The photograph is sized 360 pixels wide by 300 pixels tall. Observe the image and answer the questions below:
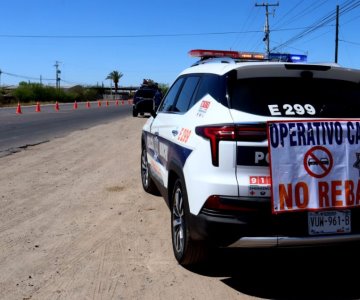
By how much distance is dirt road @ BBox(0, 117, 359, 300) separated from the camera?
13.6ft

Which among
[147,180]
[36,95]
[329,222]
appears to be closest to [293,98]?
[329,222]

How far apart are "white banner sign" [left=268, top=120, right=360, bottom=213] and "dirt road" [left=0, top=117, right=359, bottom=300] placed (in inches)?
33.6

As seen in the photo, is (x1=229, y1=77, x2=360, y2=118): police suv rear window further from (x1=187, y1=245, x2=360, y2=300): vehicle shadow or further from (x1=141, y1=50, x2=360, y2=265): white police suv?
(x1=187, y1=245, x2=360, y2=300): vehicle shadow

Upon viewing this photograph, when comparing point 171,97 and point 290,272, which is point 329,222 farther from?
point 171,97

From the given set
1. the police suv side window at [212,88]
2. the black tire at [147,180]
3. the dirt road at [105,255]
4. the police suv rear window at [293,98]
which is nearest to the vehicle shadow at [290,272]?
the dirt road at [105,255]

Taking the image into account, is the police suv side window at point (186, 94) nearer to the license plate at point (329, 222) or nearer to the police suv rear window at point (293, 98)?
the police suv rear window at point (293, 98)

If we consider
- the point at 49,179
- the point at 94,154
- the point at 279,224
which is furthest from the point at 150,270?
the point at 94,154

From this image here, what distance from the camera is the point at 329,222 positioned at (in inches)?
153

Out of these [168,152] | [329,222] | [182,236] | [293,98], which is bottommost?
[182,236]

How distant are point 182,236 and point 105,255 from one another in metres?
0.90

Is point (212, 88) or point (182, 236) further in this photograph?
point (182, 236)

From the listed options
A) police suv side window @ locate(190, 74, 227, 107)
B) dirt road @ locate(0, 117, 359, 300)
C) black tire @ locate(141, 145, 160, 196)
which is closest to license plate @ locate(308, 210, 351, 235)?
dirt road @ locate(0, 117, 359, 300)

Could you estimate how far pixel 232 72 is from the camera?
4.15 m

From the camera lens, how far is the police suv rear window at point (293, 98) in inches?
155
